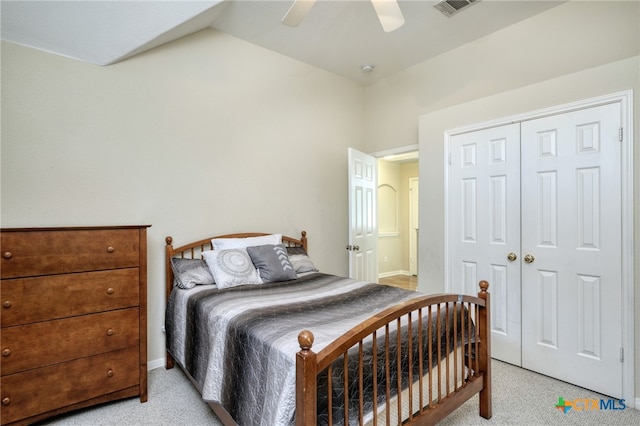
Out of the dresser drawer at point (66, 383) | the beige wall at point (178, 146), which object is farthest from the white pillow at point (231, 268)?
the dresser drawer at point (66, 383)

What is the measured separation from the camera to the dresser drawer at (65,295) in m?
1.83

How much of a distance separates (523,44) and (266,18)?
236cm

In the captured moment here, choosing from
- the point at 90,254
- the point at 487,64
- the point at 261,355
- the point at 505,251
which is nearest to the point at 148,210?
the point at 90,254

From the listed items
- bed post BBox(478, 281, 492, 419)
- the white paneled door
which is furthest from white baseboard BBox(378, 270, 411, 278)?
bed post BBox(478, 281, 492, 419)

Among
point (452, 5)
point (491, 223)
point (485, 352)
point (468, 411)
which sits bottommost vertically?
point (468, 411)

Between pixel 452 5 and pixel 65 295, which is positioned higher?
pixel 452 5

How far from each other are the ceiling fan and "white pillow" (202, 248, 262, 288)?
1.80 meters

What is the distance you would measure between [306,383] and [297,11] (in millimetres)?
2153

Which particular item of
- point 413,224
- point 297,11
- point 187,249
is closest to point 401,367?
point 187,249

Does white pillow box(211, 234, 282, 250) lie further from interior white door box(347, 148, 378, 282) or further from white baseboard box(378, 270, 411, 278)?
white baseboard box(378, 270, 411, 278)

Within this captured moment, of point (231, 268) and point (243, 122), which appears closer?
point (231, 268)

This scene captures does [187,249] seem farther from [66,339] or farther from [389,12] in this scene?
[389,12]

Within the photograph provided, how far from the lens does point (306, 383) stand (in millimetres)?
1138

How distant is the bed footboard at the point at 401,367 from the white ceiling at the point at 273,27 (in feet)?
7.80
